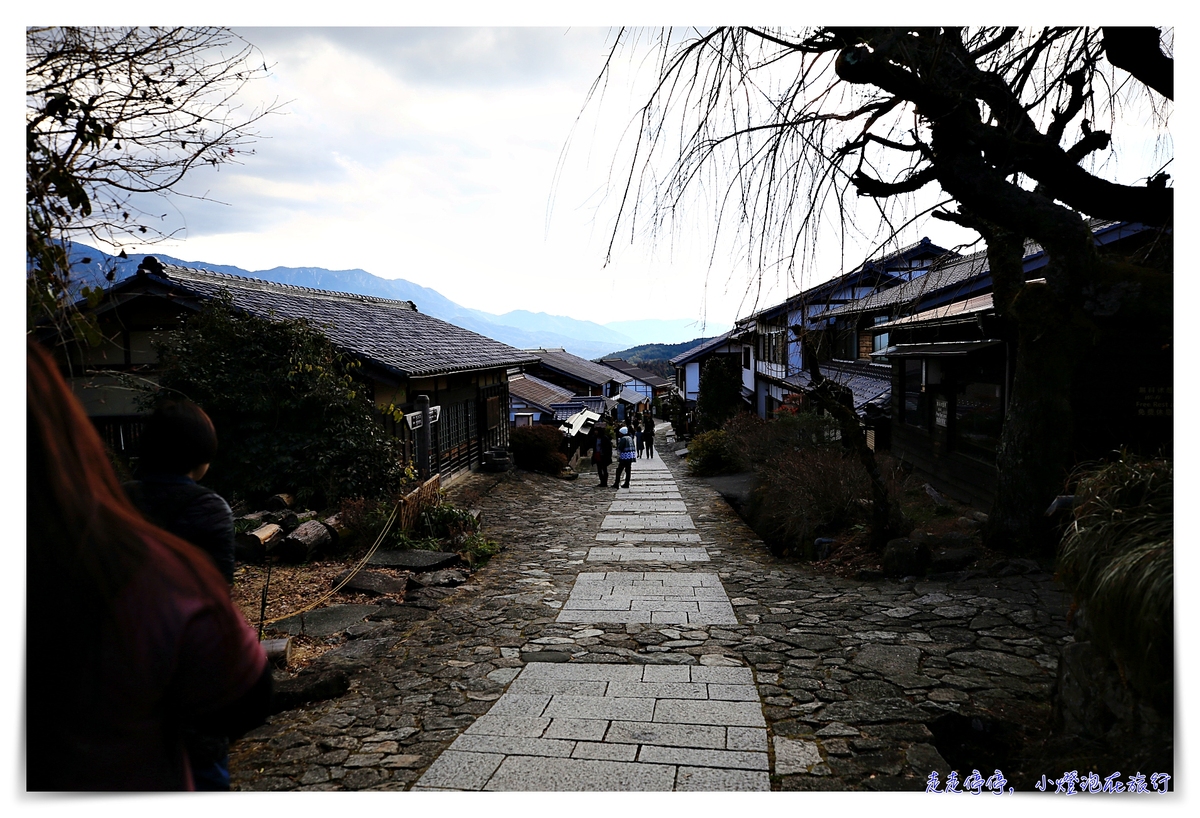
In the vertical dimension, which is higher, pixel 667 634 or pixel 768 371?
pixel 768 371

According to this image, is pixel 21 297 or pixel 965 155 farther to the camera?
pixel 965 155

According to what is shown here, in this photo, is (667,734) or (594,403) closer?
(667,734)

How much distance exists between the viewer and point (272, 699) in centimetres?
168

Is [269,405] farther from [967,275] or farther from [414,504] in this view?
[967,275]

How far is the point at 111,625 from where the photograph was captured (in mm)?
1474

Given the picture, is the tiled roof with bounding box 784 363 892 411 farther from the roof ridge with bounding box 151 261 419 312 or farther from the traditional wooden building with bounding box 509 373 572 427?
the traditional wooden building with bounding box 509 373 572 427

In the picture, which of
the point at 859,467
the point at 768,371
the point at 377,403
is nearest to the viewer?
the point at 859,467

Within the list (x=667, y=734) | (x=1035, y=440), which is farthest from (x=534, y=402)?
(x=667, y=734)

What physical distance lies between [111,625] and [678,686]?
3.36 m

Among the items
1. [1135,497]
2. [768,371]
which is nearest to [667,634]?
[1135,497]

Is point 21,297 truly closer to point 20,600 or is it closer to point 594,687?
point 20,600

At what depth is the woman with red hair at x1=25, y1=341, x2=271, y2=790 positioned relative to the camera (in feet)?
4.83

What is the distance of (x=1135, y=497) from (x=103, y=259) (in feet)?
17.0

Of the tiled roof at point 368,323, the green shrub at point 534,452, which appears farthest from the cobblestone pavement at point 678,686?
the green shrub at point 534,452
